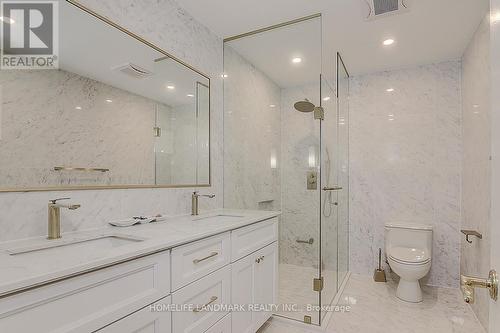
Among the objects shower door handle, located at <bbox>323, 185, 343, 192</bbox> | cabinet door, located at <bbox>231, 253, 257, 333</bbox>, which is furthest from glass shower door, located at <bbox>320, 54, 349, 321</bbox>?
cabinet door, located at <bbox>231, 253, 257, 333</bbox>

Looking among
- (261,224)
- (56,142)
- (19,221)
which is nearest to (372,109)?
(261,224)

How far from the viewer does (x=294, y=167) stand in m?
2.52

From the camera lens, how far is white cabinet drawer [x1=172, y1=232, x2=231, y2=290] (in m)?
1.21

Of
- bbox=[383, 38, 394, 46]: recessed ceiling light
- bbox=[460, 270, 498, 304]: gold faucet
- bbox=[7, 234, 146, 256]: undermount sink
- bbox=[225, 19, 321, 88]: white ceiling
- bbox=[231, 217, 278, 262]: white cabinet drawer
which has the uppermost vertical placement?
bbox=[383, 38, 394, 46]: recessed ceiling light

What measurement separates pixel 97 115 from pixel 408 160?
3.14 metres

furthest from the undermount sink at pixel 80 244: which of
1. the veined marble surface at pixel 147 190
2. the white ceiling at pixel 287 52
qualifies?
the white ceiling at pixel 287 52

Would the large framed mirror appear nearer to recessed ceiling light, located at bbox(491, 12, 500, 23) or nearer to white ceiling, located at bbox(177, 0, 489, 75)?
white ceiling, located at bbox(177, 0, 489, 75)

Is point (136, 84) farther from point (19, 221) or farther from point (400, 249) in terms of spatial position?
point (400, 249)

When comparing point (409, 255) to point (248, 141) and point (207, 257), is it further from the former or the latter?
point (207, 257)

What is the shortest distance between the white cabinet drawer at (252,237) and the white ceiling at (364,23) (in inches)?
64.0

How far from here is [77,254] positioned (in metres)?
0.98

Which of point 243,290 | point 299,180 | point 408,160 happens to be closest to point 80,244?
point 243,290

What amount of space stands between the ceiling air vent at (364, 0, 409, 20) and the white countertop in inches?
72.9

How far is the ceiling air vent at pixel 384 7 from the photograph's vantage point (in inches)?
76.2
